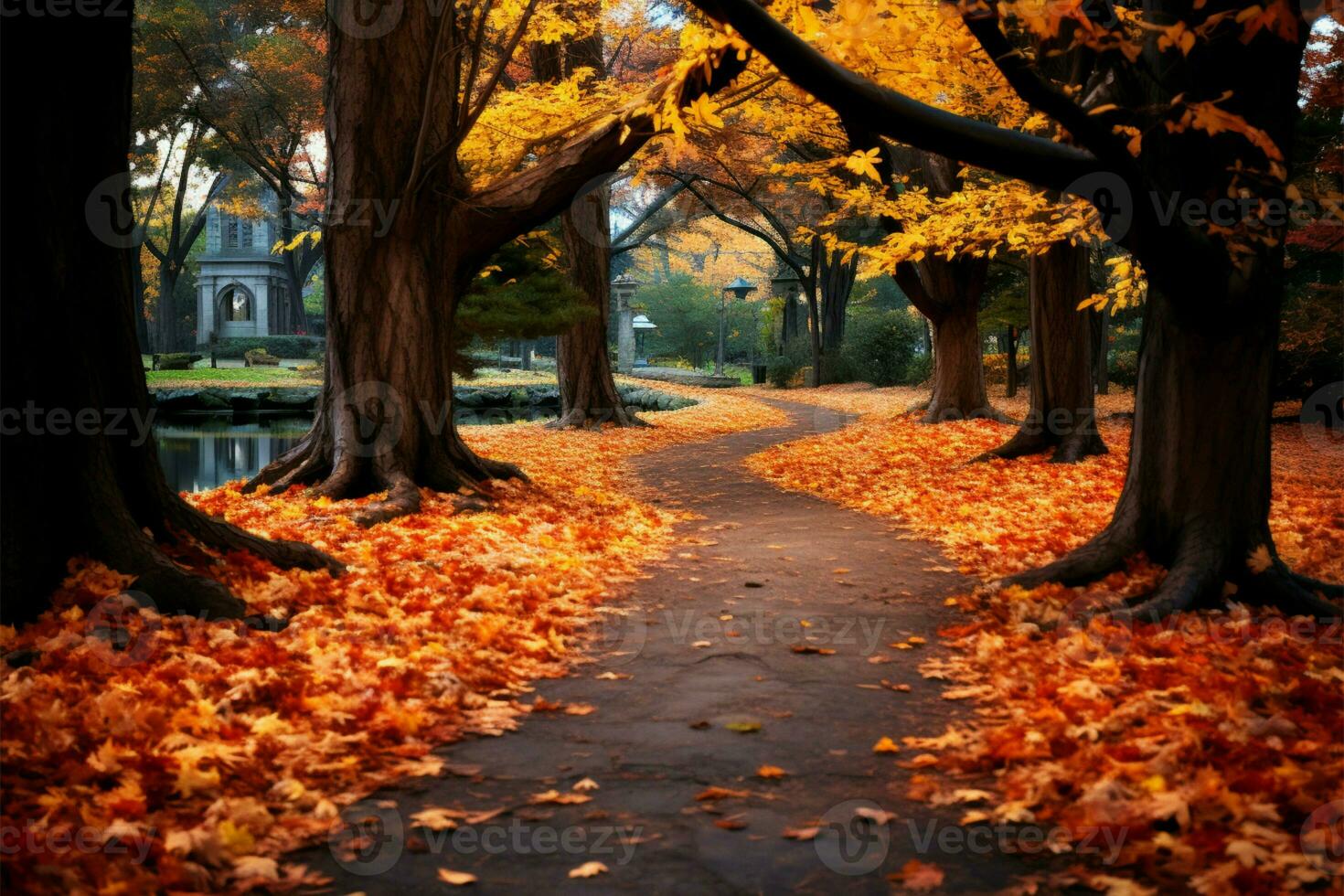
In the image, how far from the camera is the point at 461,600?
5.65 m

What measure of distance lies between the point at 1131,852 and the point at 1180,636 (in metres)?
2.23

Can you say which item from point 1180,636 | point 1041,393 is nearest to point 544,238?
point 1041,393

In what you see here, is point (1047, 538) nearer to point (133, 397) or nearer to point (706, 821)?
point (706, 821)

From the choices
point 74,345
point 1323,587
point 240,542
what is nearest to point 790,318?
point 1323,587

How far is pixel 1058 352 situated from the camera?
41.0 ft

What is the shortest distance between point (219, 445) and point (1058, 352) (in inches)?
610

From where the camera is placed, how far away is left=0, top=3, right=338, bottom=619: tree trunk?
4680 mm

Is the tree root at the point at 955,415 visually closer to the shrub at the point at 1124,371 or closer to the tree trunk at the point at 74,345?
the shrub at the point at 1124,371

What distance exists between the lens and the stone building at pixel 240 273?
47562 millimetres

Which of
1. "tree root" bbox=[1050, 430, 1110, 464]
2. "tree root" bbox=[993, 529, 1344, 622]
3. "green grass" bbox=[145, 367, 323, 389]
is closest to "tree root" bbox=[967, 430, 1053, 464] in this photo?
"tree root" bbox=[1050, 430, 1110, 464]

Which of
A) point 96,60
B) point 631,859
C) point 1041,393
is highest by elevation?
point 96,60

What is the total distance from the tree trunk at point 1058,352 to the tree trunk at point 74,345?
964 cm

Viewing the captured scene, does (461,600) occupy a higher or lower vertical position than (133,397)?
lower

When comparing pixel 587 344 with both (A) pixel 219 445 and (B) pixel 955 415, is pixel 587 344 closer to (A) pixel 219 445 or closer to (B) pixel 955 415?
(B) pixel 955 415
